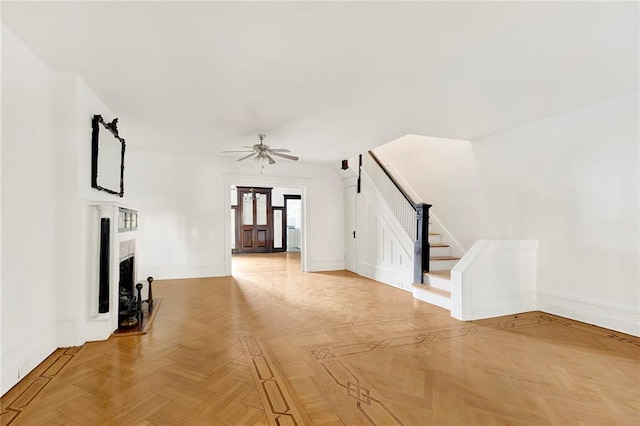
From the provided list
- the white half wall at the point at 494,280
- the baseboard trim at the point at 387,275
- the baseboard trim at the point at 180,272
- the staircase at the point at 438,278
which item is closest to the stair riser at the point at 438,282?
the staircase at the point at 438,278

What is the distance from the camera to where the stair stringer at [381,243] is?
18.5 feet

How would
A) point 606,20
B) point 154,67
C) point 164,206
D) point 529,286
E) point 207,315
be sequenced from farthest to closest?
→ 1. point 164,206
2. point 529,286
3. point 207,315
4. point 154,67
5. point 606,20

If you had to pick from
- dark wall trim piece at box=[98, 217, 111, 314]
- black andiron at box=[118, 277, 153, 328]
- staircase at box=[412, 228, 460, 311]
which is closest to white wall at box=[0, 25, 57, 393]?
dark wall trim piece at box=[98, 217, 111, 314]

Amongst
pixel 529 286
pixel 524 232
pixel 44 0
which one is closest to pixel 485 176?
pixel 524 232

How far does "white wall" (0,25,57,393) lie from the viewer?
7.48 ft

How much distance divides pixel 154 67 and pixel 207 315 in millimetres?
2891

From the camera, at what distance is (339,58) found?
2.69 meters

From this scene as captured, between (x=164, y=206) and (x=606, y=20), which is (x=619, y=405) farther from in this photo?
(x=164, y=206)

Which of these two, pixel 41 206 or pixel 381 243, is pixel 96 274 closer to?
pixel 41 206

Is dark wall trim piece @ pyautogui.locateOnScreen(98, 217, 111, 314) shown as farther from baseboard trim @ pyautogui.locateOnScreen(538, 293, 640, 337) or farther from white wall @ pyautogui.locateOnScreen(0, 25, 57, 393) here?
baseboard trim @ pyautogui.locateOnScreen(538, 293, 640, 337)

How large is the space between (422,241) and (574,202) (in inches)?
78.2

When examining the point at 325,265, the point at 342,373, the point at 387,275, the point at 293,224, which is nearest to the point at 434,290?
the point at 387,275

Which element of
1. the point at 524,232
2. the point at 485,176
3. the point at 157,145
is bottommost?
the point at 524,232

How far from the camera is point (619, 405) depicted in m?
2.08
